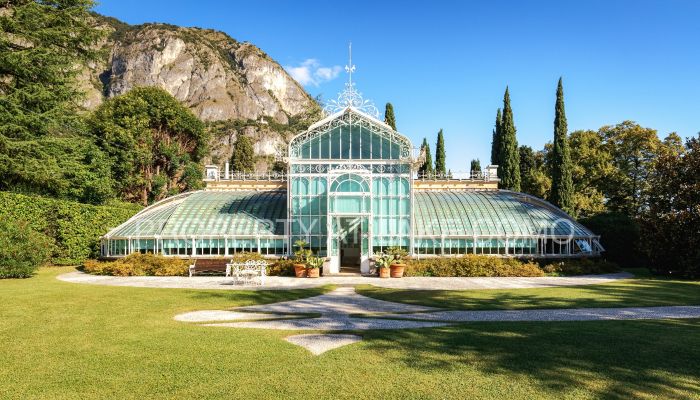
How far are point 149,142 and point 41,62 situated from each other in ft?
57.5

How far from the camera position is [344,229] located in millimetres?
27844

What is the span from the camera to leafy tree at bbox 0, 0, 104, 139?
1159 inches

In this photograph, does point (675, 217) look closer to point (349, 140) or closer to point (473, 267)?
point (473, 267)

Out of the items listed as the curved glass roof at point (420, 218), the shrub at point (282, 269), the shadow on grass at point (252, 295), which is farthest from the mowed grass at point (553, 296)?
the curved glass roof at point (420, 218)

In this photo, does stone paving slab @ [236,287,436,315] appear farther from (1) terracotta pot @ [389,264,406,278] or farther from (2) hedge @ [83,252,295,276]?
(2) hedge @ [83,252,295,276]

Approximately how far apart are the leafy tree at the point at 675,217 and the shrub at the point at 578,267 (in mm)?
2551

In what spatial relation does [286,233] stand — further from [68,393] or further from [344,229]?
[68,393]

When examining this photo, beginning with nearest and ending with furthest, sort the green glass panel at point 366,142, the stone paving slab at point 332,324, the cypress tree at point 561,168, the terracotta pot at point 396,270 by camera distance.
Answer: the stone paving slab at point 332,324 < the terracotta pot at point 396,270 < the green glass panel at point 366,142 < the cypress tree at point 561,168

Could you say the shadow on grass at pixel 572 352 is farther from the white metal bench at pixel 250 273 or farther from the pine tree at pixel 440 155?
the pine tree at pixel 440 155

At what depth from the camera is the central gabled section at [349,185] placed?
26984 millimetres

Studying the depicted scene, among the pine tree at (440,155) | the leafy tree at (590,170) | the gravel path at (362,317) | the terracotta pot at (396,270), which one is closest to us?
the gravel path at (362,317)

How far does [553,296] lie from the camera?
56.7ft

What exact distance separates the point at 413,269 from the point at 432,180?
442 inches

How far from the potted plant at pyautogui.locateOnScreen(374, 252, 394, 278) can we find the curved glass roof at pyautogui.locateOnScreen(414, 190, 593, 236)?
11.4ft
